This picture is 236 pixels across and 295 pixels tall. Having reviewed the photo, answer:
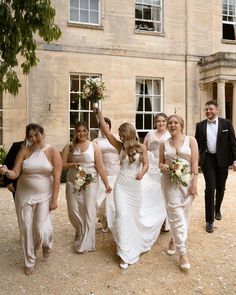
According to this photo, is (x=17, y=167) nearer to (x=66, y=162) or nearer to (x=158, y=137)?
(x=66, y=162)

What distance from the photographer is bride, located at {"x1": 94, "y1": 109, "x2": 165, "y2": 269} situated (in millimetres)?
5195

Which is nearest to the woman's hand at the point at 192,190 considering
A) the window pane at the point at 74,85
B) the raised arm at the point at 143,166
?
the raised arm at the point at 143,166

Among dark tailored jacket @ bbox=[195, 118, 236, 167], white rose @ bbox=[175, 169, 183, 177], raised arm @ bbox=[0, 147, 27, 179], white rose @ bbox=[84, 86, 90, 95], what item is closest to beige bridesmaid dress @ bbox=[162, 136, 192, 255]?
white rose @ bbox=[175, 169, 183, 177]

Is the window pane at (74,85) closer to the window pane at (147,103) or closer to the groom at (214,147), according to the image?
the window pane at (147,103)

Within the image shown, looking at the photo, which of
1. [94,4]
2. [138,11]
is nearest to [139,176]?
[94,4]

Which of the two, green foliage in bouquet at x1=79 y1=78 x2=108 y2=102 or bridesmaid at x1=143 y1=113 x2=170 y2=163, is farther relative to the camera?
bridesmaid at x1=143 y1=113 x2=170 y2=163

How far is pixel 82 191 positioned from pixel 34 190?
0.84 metres

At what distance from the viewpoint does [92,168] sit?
217 inches

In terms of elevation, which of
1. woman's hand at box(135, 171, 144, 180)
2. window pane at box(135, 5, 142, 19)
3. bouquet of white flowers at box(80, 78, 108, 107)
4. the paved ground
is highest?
window pane at box(135, 5, 142, 19)

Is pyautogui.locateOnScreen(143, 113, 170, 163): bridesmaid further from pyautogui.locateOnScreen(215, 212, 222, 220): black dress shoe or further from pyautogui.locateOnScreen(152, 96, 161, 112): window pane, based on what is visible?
pyautogui.locateOnScreen(152, 96, 161, 112): window pane

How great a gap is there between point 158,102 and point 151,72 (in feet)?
4.21

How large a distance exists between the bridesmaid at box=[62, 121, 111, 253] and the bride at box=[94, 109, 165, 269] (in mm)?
278

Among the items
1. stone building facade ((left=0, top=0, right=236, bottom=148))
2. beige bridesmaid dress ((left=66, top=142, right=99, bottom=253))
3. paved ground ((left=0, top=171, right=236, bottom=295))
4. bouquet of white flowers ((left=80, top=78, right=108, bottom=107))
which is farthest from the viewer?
stone building facade ((left=0, top=0, right=236, bottom=148))

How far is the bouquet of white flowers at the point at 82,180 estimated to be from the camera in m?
5.20
